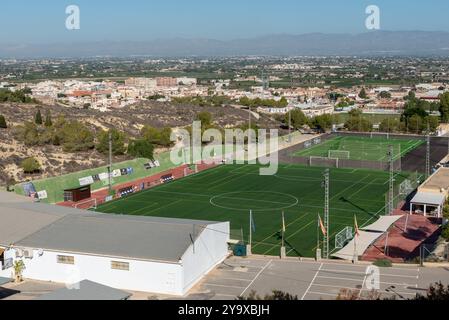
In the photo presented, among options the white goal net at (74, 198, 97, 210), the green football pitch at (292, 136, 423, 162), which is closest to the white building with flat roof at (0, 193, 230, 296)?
the white goal net at (74, 198, 97, 210)

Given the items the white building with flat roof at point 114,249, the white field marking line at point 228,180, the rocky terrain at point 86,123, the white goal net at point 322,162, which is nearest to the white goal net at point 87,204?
the rocky terrain at point 86,123

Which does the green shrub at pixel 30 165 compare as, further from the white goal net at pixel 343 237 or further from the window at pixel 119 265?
the window at pixel 119 265

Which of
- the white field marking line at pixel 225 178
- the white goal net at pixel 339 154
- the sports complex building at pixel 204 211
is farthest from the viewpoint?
the white goal net at pixel 339 154

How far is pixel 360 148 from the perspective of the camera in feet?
207

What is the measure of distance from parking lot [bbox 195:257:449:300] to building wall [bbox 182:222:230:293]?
0.31 metres

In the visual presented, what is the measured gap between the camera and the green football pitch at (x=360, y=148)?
57.7 meters

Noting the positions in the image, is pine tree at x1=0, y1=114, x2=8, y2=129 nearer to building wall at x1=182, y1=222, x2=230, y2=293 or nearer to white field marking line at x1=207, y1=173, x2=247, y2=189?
white field marking line at x1=207, y1=173, x2=247, y2=189

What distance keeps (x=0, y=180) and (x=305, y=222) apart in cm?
2186

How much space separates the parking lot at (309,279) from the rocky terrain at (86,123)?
25.2 meters

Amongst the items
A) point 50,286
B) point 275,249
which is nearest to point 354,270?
point 275,249
